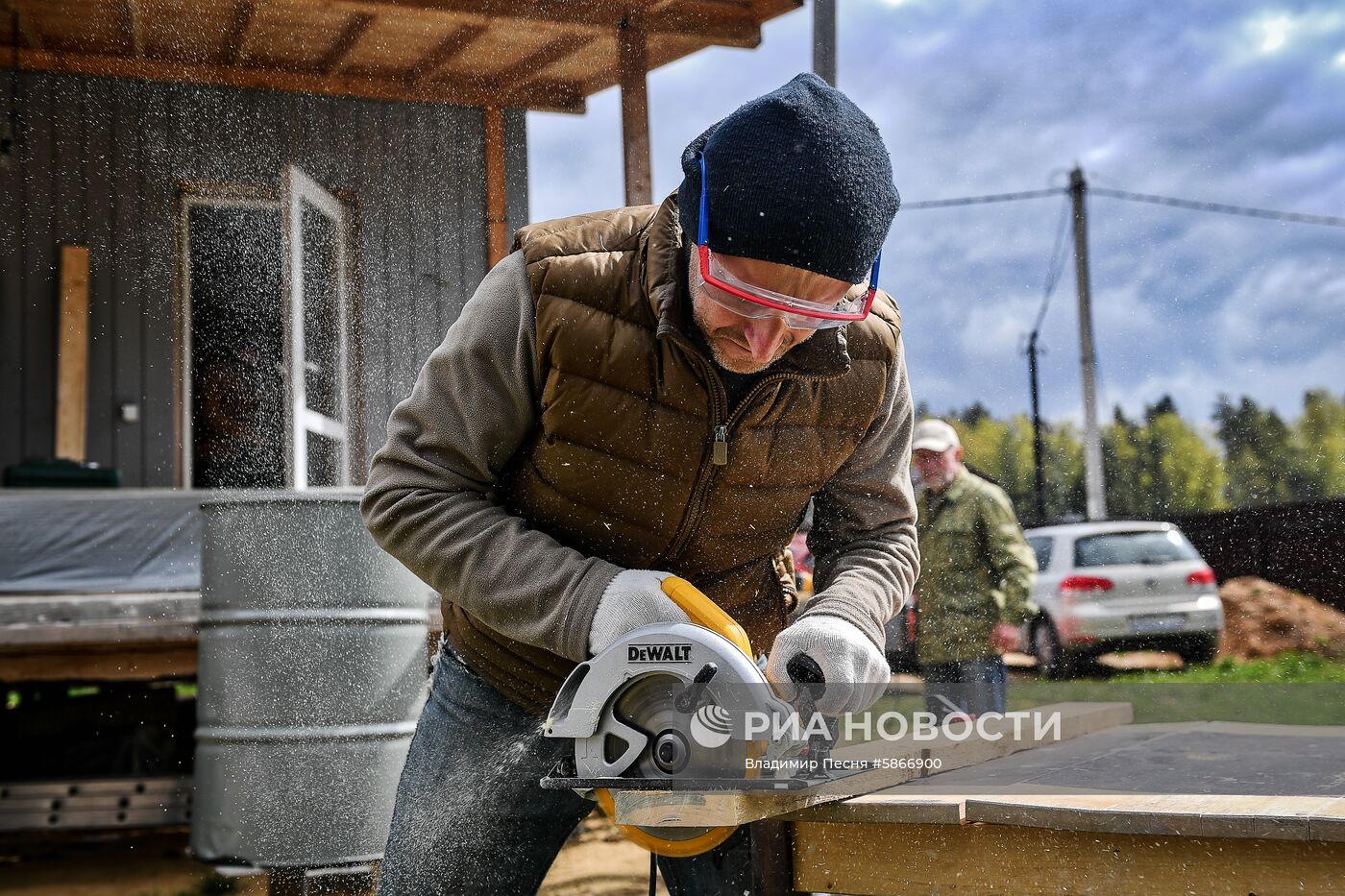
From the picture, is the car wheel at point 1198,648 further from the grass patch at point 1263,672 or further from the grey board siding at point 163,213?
the grey board siding at point 163,213

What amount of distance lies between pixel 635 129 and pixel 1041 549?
7100mm

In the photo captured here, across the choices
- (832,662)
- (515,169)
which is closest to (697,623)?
(832,662)

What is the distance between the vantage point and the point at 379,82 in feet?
16.6

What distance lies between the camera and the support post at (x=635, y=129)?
4152 millimetres

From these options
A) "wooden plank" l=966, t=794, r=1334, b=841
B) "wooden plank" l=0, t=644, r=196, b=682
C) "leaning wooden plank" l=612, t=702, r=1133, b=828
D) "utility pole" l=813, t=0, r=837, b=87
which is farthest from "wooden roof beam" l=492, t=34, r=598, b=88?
"wooden plank" l=966, t=794, r=1334, b=841

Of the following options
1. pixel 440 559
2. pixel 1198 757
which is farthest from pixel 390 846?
pixel 1198 757

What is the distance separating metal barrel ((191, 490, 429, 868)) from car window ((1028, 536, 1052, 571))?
7.79 meters

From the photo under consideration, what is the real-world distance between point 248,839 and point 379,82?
3.26 meters

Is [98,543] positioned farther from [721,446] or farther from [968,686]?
[968,686]

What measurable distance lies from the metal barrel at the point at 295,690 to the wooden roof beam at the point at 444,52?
1.99 metres

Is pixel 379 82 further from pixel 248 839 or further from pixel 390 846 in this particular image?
pixel 390 846

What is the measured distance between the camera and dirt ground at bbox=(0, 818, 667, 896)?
3748mm

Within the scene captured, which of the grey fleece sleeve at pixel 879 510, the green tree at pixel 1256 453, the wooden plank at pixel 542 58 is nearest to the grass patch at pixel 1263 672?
the wooden plank at pixel 542 58

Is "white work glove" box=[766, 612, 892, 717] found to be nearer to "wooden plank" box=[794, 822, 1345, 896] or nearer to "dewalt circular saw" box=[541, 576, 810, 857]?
"dewalt circular saw" box=[541, 576, 810, 857]
